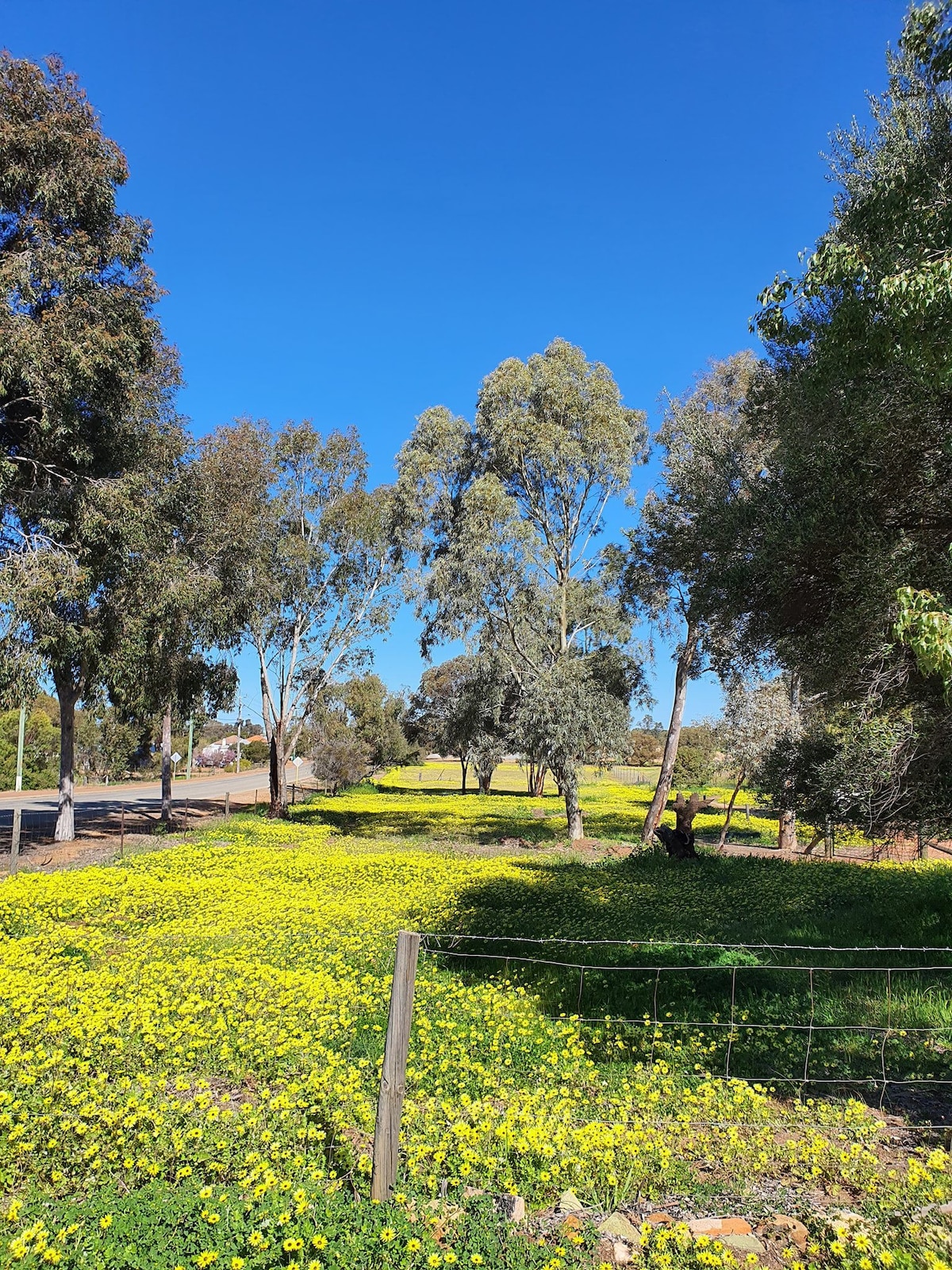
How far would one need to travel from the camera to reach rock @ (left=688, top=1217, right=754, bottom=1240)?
3789 millimetres

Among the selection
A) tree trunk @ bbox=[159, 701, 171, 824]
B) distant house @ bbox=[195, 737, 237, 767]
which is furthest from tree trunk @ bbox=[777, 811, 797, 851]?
distant house @ bbox=[195, 737, 237, 767]

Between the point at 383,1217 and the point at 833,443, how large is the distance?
8.47 meters

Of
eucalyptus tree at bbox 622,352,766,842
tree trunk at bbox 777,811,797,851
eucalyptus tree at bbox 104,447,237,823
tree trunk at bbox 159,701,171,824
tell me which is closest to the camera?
eucalyptus tree at bbox 622,352,766,842

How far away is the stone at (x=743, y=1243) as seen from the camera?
367cm

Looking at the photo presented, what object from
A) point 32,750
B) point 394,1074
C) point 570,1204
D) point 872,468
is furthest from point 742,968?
point 32,750

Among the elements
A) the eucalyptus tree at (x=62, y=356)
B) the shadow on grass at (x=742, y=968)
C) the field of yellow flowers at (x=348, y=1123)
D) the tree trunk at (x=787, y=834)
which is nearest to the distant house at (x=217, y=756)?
the tree trunk at (x=787, y=834)

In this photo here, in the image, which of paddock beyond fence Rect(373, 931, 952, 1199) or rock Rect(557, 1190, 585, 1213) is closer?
rock Rect(557, 1190, 585, 1213)

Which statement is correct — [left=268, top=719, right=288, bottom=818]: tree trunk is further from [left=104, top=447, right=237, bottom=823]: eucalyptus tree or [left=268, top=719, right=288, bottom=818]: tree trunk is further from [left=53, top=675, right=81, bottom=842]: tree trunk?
[left=53, top=675, right=81, bottom=842]: tree trunk

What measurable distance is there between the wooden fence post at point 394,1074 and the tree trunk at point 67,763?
17544 millimetres

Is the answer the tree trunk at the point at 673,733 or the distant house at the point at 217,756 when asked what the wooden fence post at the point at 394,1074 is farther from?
the distant house at the point at 217,756

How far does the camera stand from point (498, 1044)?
19.7 ft

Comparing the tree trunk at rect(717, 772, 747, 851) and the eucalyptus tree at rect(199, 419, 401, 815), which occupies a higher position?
the eucalyptus tree at rect(199, 419, 401, 815)

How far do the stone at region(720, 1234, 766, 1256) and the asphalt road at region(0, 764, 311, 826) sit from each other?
25.3 metres

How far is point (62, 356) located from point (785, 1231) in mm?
16968
